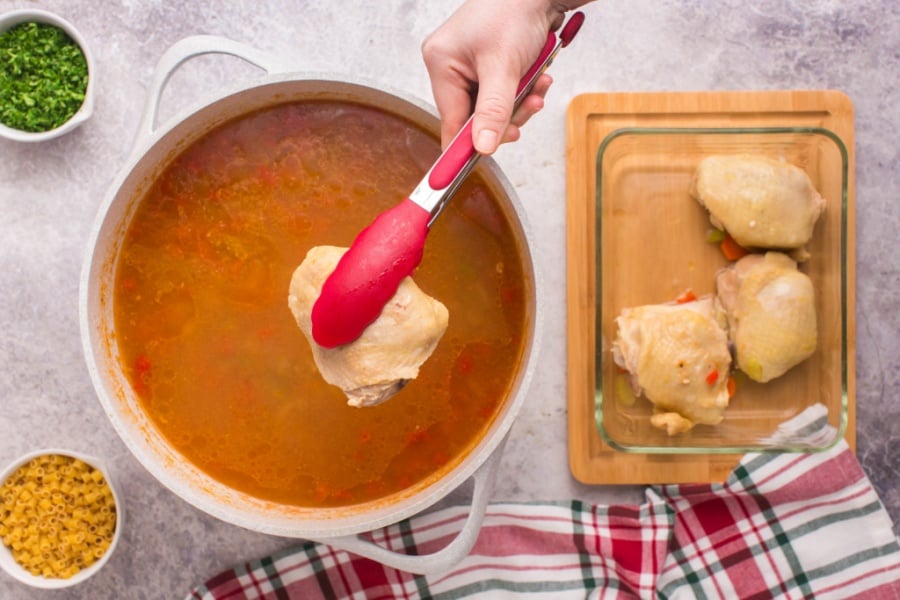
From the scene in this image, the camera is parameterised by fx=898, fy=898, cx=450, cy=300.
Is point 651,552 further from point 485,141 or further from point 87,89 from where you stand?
point 87,89

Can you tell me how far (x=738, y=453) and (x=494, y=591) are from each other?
2.09 feet

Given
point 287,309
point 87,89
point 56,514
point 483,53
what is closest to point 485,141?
point 483,53

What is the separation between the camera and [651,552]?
6.73 feet

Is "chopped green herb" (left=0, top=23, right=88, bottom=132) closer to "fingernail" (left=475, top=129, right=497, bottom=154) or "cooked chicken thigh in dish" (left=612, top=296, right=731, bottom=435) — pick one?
"fingernail" (left=475, top=129, right=497, bottom=154)

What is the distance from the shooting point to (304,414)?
177cm

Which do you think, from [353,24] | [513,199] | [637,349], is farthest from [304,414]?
[353,24]

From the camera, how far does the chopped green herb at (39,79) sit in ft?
6.52

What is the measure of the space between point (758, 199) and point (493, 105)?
0.73 metres

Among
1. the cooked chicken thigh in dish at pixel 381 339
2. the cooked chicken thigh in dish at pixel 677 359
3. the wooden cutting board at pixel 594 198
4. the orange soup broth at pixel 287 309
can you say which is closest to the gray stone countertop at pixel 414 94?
the wooden cutting board at pixel 594 198

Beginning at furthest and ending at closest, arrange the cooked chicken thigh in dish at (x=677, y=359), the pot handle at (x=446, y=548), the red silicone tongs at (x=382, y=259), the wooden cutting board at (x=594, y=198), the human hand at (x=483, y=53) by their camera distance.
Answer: the wooden cutting board at (x=594, y=198) < the cooked chicken thigh in dish at (x=677, y=359) < the pot handle at (x=446, y=548) < the human hand at (x=483, y=53) < the red silicone tongs at (x=382, y=259)

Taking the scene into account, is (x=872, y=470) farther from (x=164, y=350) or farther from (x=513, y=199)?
(x=164, y=350)

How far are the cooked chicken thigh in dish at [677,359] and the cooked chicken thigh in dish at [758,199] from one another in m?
0.18

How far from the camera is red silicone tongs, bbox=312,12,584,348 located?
4.75 ft

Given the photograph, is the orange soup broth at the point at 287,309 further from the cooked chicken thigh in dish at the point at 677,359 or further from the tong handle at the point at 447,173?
the cooked chicken thigh in dish at the point at 677,359
